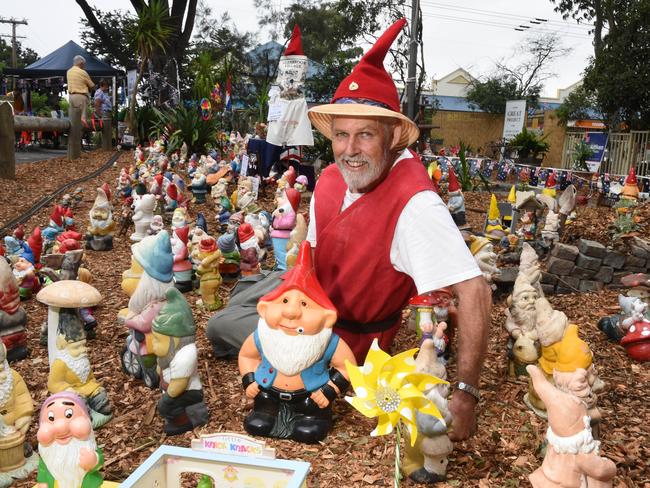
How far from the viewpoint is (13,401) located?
2430 mm

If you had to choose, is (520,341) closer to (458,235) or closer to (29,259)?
(458,235)

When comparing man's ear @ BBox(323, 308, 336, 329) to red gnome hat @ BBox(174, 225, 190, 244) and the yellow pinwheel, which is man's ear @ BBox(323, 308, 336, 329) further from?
red gnome hat @ BBox(174, 225, 190, 244)

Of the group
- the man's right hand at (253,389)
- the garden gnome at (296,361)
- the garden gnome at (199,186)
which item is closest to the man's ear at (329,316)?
the garden gnome at (296,361)

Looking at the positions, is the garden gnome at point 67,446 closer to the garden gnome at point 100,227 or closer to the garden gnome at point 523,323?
the garden gnome at point 523,323

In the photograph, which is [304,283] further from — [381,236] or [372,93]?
[372,93]

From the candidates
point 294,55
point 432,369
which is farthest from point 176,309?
point 294,55

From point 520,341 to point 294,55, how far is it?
6.67 m

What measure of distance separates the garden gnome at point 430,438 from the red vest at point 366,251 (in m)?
0.58

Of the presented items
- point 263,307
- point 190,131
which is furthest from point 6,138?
point 263,307

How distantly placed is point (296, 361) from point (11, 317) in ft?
6.69

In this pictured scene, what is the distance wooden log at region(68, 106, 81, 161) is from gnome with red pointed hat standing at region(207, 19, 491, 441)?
9085mm

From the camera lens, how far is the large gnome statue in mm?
8547

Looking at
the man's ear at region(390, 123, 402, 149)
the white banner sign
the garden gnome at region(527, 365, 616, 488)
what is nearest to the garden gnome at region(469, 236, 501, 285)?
the man's ear at region(390, 123, 402, 149)

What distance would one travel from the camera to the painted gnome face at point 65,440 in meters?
1.94
